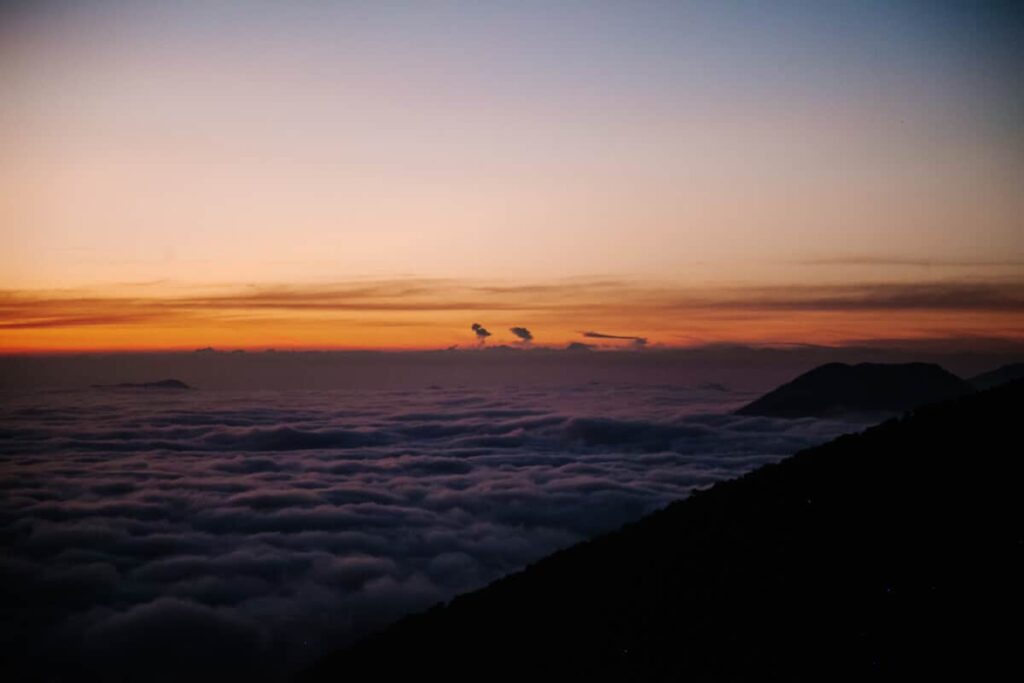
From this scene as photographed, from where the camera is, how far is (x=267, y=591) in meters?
120

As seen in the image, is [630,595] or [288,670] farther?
[288,670]

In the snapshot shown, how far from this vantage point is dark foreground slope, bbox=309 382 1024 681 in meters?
16.3

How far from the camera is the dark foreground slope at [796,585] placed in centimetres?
1634

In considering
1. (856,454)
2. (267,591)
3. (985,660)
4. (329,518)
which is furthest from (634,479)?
(985,660)

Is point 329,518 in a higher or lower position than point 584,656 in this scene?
lower

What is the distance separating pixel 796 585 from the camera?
20.6 meters

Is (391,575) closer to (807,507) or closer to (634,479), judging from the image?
(634,479)

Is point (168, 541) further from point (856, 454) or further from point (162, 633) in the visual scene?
point (856, 454)

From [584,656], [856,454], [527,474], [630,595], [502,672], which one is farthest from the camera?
[527,474]

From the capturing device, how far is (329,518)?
501 ft

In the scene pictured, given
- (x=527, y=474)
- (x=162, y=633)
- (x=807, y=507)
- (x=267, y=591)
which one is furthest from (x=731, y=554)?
(x=527, y=474)

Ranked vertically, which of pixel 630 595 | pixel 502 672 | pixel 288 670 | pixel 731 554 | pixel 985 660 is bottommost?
pixel 288 670

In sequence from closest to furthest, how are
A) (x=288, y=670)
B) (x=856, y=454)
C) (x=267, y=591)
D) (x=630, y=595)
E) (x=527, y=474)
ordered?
(x=630, y=595) → (x=856, y=454) → (x=288, y=670) → (x=267, y=591) → (x=527, y=474)

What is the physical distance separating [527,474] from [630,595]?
16916 centimetres
